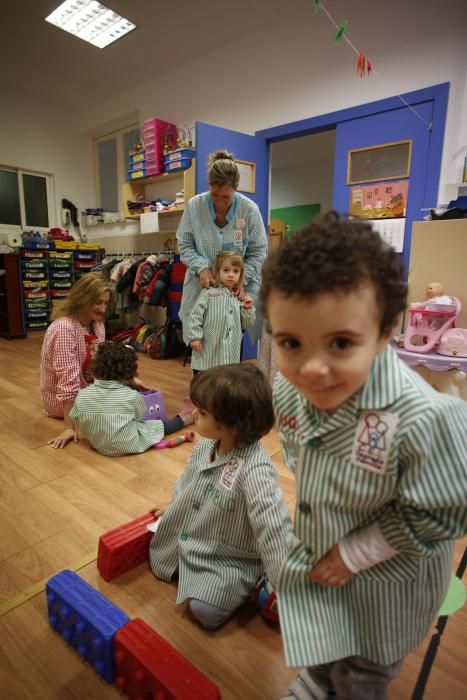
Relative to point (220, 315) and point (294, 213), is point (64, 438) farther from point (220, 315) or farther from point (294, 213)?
point (294, 213)

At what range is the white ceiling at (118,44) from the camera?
10.6 feet

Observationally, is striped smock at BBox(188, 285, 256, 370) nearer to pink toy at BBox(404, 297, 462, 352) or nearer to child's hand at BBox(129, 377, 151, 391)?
child's hand at BBox(129, 377, 151, 391)

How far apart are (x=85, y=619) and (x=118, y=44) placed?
15.4 feet

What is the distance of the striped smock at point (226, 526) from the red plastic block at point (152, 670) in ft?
0.56

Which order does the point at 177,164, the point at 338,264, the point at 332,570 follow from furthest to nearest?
the point at 177,164, the point at 332,570, the point at 338,264

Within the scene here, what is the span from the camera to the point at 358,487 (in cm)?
50

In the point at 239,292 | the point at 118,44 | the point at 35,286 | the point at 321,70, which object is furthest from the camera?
the point at 35,286

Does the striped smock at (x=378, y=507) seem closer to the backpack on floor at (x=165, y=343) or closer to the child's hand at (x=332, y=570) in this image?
the child's hand at (x=332, y=570)

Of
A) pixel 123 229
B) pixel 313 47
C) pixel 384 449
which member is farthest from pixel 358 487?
pixel 123 229

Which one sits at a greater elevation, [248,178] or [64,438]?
[248,178]

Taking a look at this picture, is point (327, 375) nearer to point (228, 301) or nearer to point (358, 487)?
point (358, 487)

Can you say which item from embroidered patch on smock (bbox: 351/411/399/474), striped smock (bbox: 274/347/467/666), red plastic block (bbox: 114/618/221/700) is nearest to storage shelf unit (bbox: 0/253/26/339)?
red plastic block (bbox: 114/618/221/700)

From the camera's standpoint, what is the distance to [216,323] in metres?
1.94

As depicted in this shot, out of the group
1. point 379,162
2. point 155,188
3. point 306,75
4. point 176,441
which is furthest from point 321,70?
point 176,441
